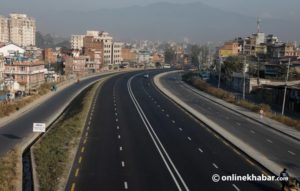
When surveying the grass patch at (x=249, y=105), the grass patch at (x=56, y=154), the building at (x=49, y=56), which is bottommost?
the grass patch at (x=249, y=105)

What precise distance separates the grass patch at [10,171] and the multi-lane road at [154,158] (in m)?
3.35

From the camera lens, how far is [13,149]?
4128 centimetres

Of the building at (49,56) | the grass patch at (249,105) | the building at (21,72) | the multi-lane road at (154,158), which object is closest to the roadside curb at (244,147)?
the multi-lane road at (154,158)

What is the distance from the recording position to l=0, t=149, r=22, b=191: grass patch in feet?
93.8

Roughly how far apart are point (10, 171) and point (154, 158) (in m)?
9.90

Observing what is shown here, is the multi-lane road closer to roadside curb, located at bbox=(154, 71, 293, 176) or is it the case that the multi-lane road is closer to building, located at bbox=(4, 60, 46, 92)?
roadside curb, located at bbox=(154, 71, 293, 176)

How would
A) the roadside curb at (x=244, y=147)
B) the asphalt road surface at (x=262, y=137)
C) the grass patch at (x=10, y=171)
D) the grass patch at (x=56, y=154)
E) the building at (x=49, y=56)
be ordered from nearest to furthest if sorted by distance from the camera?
1. the grass patch at (x=10, y=171)
2. the grass patch at (x=56, y=154)
3. the roadside curb at (x=244, y=147)
4. the asphalt road surface at (x=262, y=137)
5. the building at (x=49, y=56)

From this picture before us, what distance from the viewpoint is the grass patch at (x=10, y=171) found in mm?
28578

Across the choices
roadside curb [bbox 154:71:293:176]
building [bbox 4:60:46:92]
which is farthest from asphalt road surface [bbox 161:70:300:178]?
building [bbox 4:60:46:92]

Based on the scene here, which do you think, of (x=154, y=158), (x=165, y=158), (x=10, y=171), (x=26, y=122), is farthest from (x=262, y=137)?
(x=26, y=122)

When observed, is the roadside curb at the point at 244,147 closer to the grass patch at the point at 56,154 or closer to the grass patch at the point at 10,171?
the grass patch at the point at 56,154

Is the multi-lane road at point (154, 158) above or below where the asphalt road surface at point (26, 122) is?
above

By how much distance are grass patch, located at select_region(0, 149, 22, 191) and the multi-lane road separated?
335 cm

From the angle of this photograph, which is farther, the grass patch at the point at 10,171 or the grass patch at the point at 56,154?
the grass patch at the point at 56,154
